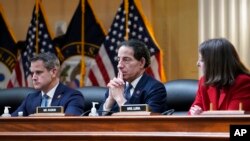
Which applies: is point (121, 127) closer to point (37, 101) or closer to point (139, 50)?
point (139, 50)

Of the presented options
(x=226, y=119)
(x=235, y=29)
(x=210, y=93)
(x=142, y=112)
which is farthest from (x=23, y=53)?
(x=226, y=119)

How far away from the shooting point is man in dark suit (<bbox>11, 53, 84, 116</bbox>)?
3812 millimetres

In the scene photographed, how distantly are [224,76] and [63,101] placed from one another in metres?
1.30

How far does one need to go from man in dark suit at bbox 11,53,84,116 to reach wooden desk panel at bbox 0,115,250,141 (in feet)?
3.65

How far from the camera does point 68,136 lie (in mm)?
2480

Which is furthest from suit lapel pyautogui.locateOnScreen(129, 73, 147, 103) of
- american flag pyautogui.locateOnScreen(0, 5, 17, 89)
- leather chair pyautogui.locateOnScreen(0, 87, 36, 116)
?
american flag pyautogui.locateOnScreen(0, 5, 17, 89)

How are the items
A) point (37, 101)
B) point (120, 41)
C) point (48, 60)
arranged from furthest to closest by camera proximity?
1. point (120, 41)
2. point (48, 60)
3. point (37, 101)

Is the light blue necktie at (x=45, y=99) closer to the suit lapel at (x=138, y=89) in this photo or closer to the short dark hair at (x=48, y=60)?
the short dark hair at (x=48, y=60)

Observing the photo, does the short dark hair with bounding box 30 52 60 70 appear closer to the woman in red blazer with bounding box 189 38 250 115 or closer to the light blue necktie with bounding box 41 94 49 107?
the light blue necktie with bounding box 41 94 49 107

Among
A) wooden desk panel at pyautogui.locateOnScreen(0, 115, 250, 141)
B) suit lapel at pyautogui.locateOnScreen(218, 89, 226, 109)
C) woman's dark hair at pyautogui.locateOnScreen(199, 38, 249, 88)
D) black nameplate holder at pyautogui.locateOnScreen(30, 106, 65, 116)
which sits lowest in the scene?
wooden desk panel at pyautogui.locateOnScreen(0, 115, 250, 141)

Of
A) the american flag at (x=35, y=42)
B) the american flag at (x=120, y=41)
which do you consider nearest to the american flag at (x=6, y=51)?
the american flag at (x=35, y=42)

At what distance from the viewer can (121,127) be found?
2.42 m

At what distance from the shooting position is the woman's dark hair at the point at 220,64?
3.02 m

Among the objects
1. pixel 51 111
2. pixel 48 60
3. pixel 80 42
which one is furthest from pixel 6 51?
pixel 51 111
